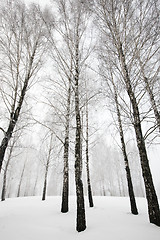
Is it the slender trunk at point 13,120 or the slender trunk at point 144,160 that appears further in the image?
the slender trunk at point 13,120

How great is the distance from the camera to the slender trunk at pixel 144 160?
3.32 meters

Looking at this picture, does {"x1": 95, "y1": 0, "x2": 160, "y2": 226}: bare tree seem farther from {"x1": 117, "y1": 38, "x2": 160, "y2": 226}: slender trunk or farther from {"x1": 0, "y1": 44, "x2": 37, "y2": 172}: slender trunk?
{"x1": 0, "y1": 44, "x2": 37, "y2": 172}: slender trunk

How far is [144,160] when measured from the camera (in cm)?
377

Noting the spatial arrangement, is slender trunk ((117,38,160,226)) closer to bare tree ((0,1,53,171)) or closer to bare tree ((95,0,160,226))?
bare tree ((95,0,160,226))

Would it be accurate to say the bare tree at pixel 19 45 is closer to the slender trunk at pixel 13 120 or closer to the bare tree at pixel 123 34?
the slender trunk at pixel 13 120

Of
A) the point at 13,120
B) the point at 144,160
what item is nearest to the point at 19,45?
the point at 13,120

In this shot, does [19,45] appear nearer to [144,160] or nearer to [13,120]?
[13,120]

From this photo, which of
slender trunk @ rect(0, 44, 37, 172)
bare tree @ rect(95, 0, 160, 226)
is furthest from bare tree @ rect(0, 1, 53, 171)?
bare tree @ rect(95, 0, 160, 226)

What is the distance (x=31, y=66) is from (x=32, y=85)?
1165 millimetres

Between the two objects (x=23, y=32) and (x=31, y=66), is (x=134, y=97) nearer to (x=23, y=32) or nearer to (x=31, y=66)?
(x=31, y=66)

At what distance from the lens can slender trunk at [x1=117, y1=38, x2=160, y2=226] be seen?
10.9ft

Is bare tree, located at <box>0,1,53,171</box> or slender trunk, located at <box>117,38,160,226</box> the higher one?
bare tree, located at <box>0,1,53,171</box>

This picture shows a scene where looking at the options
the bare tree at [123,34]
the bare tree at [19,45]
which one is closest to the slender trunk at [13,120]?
the bare tree at [19,45]

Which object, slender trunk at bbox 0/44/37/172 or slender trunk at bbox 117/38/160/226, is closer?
slender trunk at bbox 117/38/160/226
